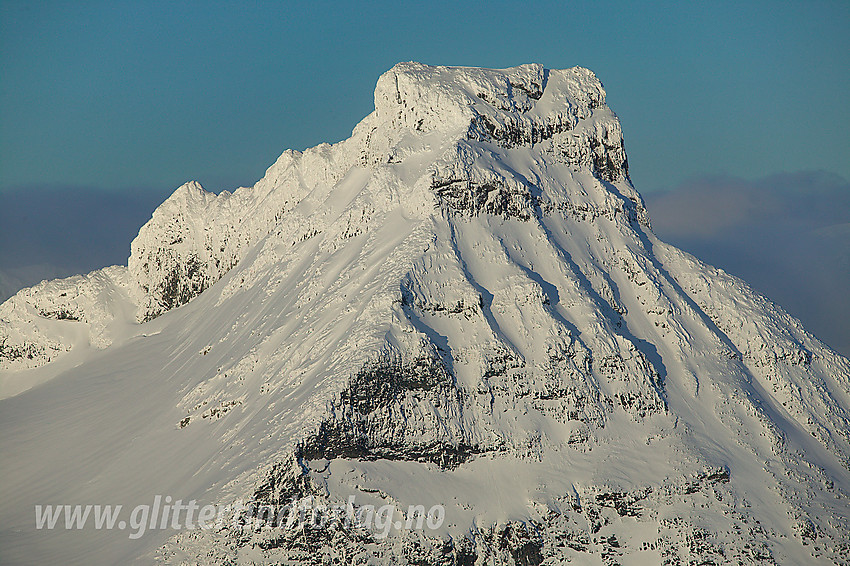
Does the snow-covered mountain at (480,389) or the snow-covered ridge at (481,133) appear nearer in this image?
the snow-covered mountain at (480,389)

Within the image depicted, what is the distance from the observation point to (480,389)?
134250 millimetres

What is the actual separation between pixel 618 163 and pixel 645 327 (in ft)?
117

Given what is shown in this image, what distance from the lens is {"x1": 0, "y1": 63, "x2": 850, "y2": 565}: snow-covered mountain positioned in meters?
126

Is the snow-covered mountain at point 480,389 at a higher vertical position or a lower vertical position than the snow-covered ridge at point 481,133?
lower

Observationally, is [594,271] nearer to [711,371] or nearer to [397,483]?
[711,371]

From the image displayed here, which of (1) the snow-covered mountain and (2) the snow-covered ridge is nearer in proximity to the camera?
(1) the snow-covered mountain

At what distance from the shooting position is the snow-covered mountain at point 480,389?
125812mm

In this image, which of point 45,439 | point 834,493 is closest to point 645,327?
point 834,493

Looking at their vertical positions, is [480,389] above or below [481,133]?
below

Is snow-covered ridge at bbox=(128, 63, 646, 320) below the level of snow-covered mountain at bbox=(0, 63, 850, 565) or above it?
above

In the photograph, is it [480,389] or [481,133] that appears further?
[481,133]

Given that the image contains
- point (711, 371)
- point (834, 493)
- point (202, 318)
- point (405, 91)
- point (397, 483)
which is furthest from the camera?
point (202, 318)

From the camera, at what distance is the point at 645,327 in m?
155

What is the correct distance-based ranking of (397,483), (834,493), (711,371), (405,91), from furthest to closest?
(405,91), (711,371), (834,493), (397,483)
